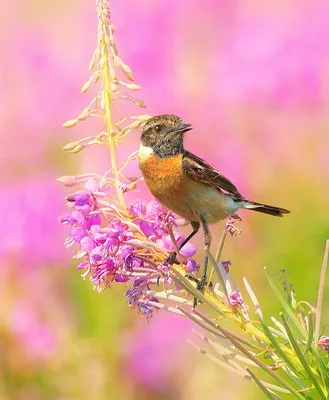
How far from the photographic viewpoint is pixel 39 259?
13.8 feet

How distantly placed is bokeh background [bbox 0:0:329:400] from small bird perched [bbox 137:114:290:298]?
1003 millimetres

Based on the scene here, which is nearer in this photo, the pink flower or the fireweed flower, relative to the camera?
the fireweed flower

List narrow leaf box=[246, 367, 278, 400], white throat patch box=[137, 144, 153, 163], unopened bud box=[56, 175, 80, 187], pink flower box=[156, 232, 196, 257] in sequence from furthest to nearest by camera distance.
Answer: white throat patch box=[137, 144, 153, 163]
unopened bud box=[56, 175, 80, 187]
pink flower box=[156, 232, 196, 257]
narrow leaf box=[246, 367, 278, 400]

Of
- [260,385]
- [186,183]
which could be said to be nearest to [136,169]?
Answer: [186,183]

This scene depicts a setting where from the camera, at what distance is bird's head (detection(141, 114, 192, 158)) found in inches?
118

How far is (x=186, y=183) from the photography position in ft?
9.59

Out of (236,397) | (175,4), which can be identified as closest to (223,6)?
(175,4)

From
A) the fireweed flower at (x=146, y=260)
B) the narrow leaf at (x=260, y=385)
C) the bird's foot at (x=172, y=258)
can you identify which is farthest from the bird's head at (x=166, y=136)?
the narrow leaf at (x=260, y=385)

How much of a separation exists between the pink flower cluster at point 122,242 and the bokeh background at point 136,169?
1682mm

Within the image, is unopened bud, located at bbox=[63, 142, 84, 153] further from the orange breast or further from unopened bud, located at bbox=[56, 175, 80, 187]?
the orange breast

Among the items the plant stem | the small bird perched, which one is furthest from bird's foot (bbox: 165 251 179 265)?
the small bird perched

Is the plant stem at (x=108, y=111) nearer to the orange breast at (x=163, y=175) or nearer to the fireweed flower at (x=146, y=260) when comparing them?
the fireweed flower at (x=146, y=260)

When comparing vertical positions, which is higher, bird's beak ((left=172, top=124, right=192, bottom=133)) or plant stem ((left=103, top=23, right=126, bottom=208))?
plant stem ((left=103, top=23, right=126, bottom=208))

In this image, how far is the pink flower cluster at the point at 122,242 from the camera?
2125 mm
